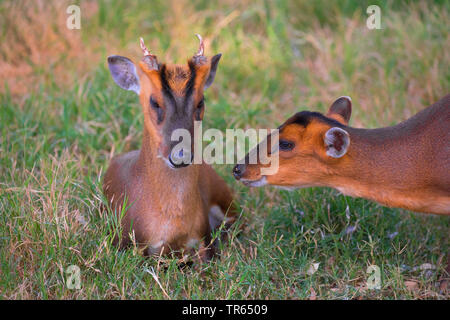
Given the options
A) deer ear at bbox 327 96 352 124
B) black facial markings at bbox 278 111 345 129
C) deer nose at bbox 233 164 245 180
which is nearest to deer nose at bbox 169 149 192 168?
deer nose at bbox 233 164 245 180

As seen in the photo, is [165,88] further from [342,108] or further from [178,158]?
[342,108]

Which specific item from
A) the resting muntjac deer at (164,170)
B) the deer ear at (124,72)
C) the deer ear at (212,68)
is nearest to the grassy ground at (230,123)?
the resting muntjac deer at (164,170)

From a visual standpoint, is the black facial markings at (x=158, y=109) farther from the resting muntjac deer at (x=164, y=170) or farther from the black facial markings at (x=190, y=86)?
the black facial markings at (x=190, y=86)

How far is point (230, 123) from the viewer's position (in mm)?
7285

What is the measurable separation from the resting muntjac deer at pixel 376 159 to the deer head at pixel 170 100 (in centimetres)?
74

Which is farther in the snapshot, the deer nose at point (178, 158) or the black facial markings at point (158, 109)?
the black facial markings at point (158, 109)

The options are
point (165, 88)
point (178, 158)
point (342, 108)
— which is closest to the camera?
point (178, 158)

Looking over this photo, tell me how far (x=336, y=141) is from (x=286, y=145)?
41cm

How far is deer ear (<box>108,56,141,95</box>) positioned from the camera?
5.00 m

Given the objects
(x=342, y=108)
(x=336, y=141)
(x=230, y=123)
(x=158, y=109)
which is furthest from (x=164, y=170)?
(x=230, y=123)

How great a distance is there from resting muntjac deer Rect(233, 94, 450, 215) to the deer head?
74cm

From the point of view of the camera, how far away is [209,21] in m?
9.52

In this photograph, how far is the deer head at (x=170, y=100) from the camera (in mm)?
4605

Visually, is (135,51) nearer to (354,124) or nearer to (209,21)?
(209,21)
